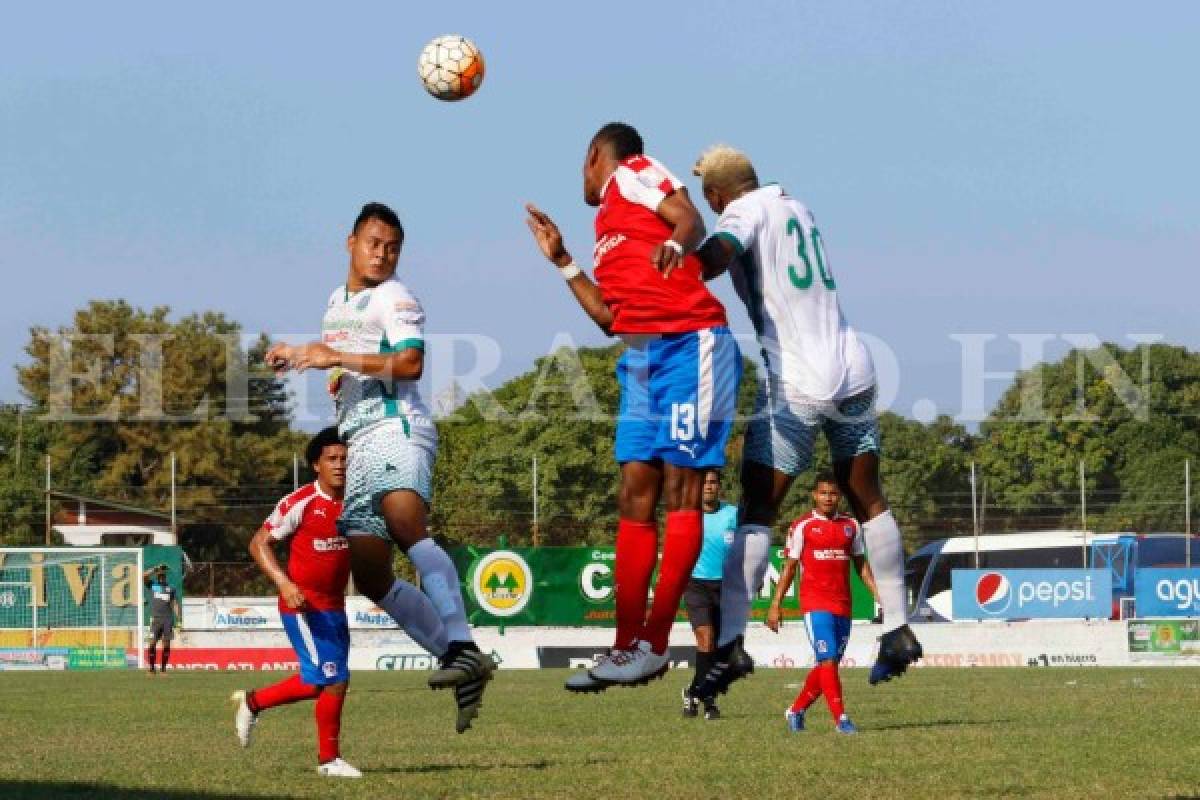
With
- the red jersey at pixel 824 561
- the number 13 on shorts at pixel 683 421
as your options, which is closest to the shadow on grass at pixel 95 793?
the number 13 on shorts at pixel 683 421

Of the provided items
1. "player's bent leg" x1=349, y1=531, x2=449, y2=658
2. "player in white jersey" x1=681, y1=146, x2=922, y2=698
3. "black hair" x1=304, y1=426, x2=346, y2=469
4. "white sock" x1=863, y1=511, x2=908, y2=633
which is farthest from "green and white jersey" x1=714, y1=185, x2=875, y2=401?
"black hair" x1=304, y1=426, x2=346, y2=469

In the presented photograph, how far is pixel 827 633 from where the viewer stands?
17.9 meters

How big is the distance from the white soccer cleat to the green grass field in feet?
7.76

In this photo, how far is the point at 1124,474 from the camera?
91.4m

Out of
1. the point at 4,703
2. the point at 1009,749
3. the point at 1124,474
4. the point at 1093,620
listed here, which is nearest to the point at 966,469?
the point at 1124,474

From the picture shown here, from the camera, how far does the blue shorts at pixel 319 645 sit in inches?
522

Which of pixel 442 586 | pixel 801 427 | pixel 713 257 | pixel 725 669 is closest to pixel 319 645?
pixel 442 586

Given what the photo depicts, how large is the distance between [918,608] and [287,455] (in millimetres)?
32032

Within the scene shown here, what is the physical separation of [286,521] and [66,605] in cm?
3119

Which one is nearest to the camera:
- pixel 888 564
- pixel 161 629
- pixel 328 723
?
pixel 888 564

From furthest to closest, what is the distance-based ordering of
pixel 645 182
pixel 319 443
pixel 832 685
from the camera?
pixel 832 685 → pixel 319 443 → pixel 645 182

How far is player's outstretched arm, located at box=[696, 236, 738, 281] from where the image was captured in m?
7.95

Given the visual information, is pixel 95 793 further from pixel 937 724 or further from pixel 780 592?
pixel 937 724

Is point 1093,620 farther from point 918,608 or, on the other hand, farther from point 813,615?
point 813,615
